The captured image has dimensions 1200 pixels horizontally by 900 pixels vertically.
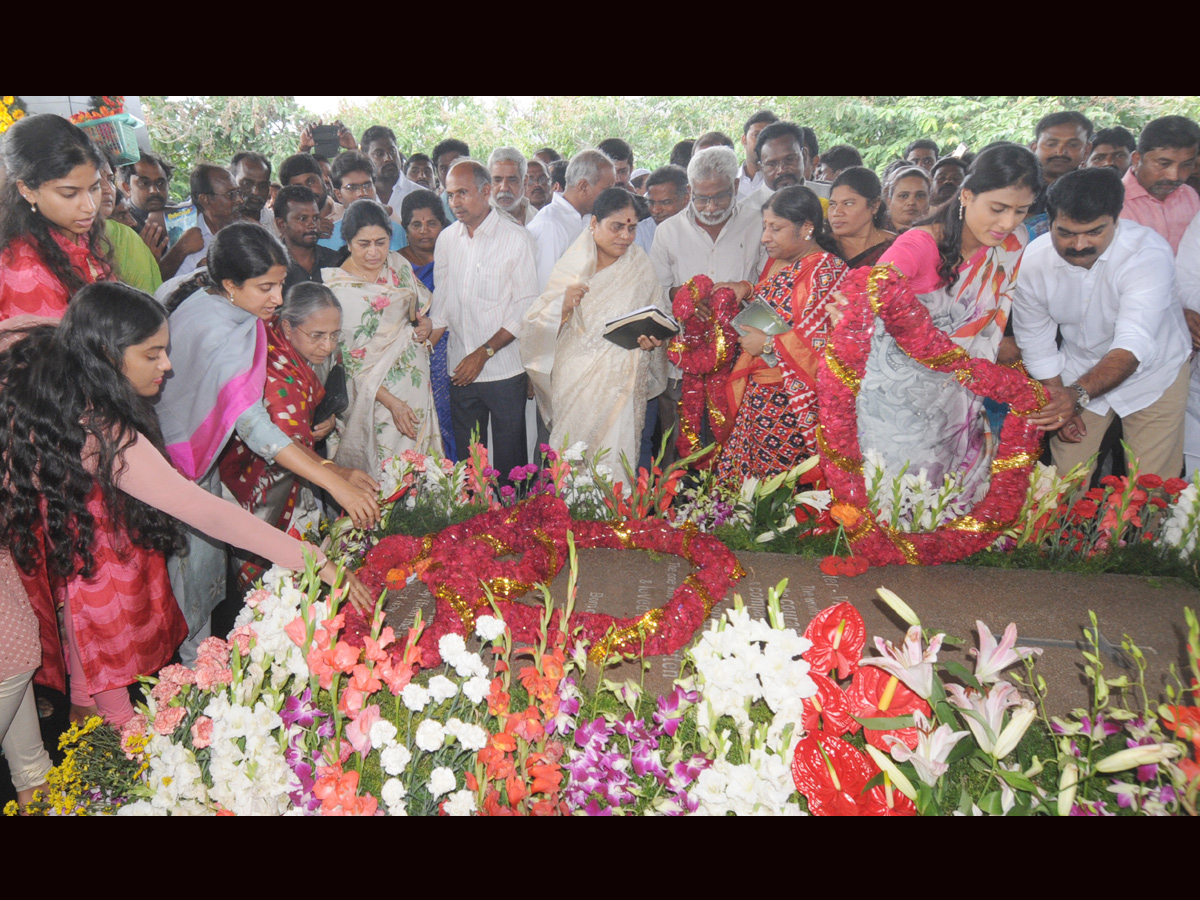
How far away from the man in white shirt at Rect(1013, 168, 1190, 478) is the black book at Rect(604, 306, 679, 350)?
1.34m

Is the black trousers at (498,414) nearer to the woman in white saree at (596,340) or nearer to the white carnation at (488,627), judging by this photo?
the woman in white saree at (596,340)

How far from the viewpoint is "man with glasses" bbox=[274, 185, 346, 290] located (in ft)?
11.1

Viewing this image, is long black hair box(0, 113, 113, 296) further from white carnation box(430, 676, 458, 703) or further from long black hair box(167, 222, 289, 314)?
white carnation box(430, 676, 458, 703)

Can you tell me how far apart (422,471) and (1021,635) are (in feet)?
6.79

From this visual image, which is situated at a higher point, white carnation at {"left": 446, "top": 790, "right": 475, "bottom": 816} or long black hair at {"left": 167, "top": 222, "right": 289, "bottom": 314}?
long black hair at {"left": 167, "top": 222, "right": 289, "bottom": 314}

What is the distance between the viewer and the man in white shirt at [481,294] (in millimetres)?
3600

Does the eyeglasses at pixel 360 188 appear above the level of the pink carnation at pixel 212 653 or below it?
above

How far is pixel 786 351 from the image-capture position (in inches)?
116

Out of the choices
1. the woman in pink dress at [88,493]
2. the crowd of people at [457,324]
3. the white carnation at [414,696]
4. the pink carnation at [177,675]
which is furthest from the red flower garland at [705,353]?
the pink carnation at [177,675]

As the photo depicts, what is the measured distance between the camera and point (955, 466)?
9.60 feet

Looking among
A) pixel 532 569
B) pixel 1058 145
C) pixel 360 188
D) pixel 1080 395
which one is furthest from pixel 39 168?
pixel 1058 145

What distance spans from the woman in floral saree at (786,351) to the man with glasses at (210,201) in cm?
217

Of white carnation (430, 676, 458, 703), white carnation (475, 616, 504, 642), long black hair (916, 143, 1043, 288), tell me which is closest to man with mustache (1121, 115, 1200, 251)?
long black hair (916, 143, 1043, 288)

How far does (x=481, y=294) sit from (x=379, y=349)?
548mm
